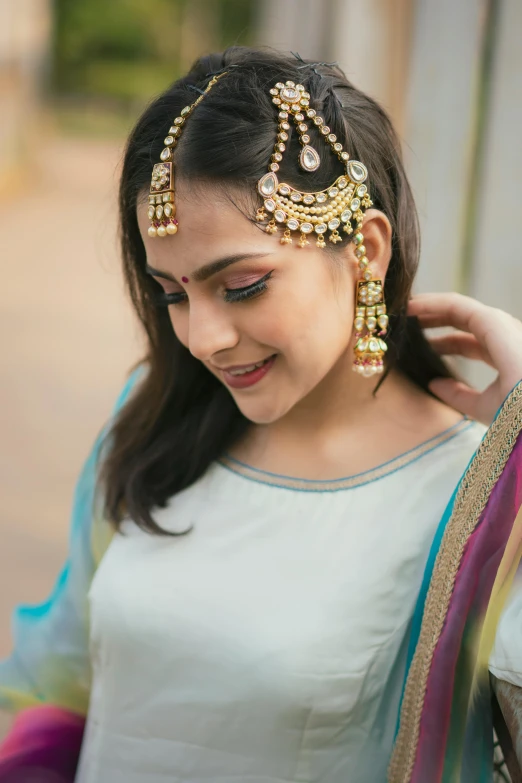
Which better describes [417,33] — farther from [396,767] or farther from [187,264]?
[396,767]

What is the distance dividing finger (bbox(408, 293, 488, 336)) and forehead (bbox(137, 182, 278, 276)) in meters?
0.37

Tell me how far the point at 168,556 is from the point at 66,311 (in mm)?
5287

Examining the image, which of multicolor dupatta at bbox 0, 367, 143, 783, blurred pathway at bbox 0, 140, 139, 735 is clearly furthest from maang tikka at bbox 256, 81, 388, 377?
multicolor dupatta at bbox 0, 367, 143, 783

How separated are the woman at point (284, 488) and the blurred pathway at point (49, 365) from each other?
0.23m

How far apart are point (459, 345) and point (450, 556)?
1.45 feet

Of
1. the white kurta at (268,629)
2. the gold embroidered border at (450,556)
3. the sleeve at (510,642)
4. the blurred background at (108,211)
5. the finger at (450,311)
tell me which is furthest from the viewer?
the blurred background at (108,211)

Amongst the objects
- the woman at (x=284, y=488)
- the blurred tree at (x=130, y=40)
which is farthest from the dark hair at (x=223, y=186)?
the blurred tree at (x=130, y=40)

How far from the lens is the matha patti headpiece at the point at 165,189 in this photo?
3.98 feet

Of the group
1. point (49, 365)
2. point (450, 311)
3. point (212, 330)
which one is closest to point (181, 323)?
point (212, 330)

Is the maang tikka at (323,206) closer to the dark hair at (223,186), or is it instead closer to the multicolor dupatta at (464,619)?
the dark hair at (223,186)

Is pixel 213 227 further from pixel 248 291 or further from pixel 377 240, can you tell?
pixel 377 240

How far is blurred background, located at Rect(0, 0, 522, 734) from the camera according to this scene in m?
1.96

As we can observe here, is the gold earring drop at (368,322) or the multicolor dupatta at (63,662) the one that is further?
the multicolor dupatta at (63,662)

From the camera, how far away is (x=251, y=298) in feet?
4.04
